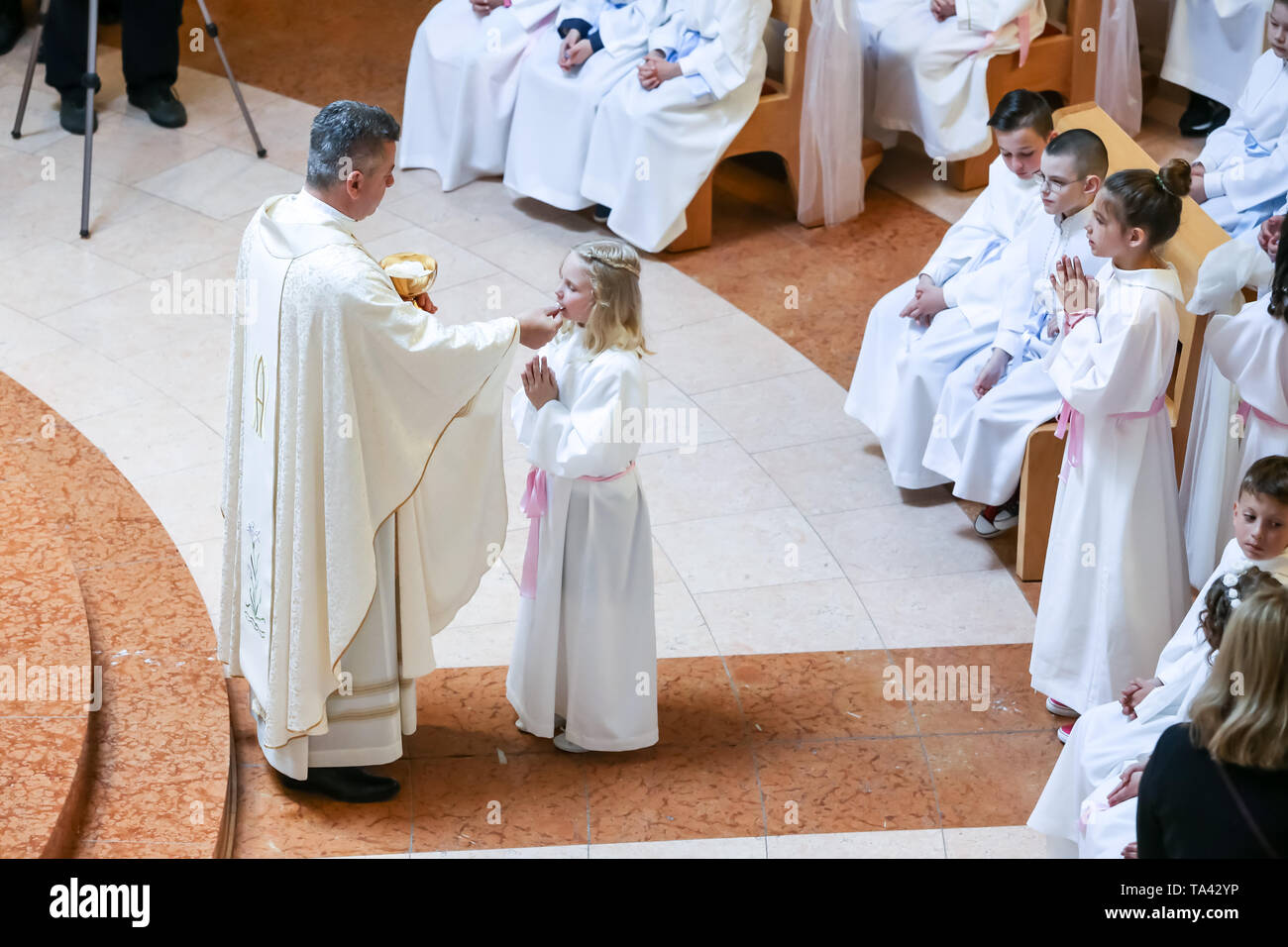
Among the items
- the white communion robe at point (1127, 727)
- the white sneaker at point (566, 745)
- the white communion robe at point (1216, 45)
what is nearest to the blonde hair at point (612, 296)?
the white sneaker at point (566, 745)

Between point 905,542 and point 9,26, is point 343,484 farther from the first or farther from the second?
point 9,26

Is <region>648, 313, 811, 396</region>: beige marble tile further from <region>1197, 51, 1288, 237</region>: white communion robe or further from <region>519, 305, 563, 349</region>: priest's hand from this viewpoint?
<region>519, 305, 563, 349</region>: priest's hand

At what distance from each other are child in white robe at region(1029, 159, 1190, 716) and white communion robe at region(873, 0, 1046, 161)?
316cm

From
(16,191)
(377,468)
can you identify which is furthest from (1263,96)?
(16,191)

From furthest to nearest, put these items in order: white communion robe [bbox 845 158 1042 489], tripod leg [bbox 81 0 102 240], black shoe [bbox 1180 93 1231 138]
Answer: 1. black shoe [bbox 1180 93 1231 138]
2. tripod leg [bbox 81 0 102 240]
3. white communion robe [bbox 845 158 1042 489]

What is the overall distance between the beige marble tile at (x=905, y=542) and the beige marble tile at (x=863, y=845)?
121 cm

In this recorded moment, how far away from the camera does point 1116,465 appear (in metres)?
4.44

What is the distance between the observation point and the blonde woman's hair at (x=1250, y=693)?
2965mm

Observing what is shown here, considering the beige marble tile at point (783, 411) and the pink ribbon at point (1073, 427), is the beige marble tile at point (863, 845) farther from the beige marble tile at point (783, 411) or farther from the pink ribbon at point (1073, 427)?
the beige marble tile at point (783, 411)

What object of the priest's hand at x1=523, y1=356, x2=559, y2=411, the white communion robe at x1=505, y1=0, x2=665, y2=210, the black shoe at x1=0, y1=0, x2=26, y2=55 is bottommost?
the black shoe at x1=0, y1=0, x2=26, y2=55

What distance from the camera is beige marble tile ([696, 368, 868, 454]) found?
235 inches

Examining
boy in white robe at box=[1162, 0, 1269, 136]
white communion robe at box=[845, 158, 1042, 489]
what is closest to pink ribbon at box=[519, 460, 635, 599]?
white communion robe at box=[845, 158, 1042, 489]

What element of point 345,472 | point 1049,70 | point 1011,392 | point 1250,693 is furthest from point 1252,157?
point 345,472

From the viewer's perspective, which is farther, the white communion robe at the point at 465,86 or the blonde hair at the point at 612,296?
the white communion robe at the point at 465,86
